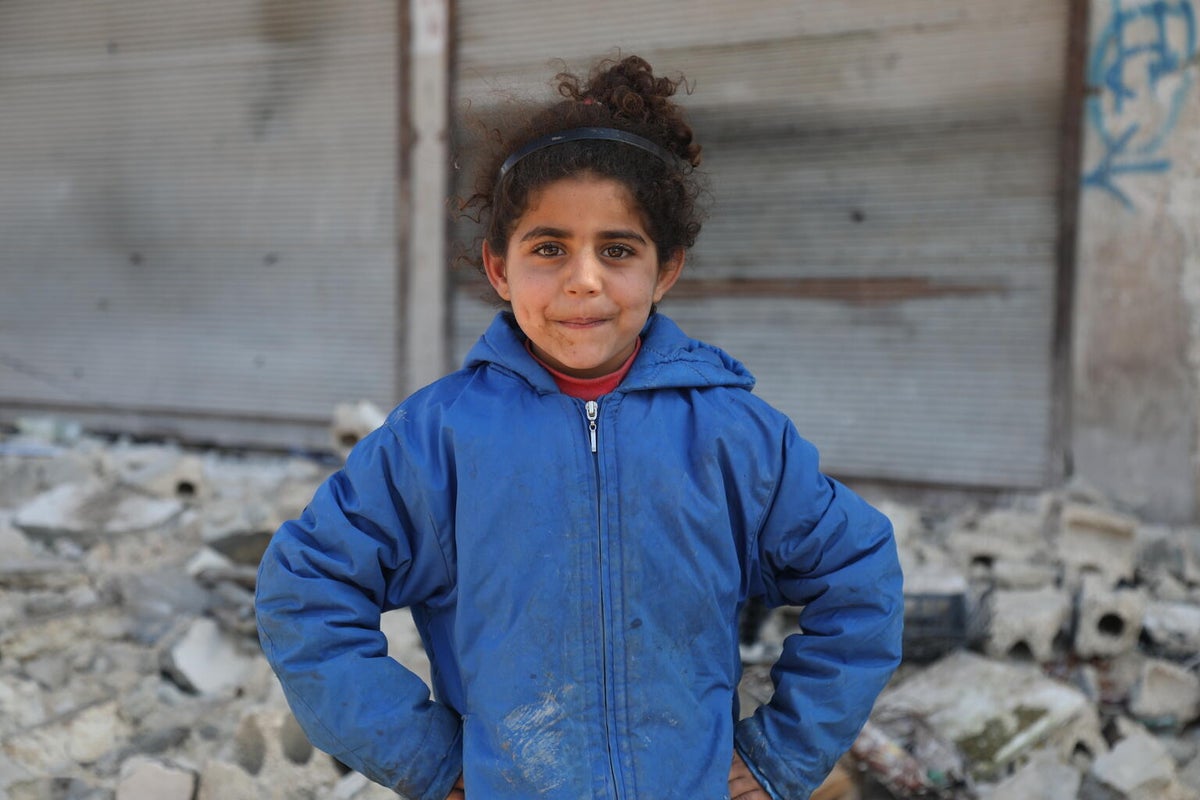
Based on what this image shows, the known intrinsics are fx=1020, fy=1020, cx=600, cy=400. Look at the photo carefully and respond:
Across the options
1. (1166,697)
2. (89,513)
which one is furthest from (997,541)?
(89,513)

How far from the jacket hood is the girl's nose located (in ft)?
0.44

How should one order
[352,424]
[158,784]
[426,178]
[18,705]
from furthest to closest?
1. [426,178]
2. [352,424]
3. [18,705]
4. [158,784]

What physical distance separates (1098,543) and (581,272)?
3268 mm

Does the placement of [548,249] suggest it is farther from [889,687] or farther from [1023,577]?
[1023,577]

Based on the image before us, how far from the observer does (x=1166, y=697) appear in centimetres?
311

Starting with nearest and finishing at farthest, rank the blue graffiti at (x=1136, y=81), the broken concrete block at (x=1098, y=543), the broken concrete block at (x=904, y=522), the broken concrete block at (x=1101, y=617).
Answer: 1. the broken concrete block at (x=1101, y=617)
2. the broken concrete block at (x=1098, y=543)
3. the broken concrete block at (x=904, y=522)
4. the blue graffiti at (x=1136, y=81)

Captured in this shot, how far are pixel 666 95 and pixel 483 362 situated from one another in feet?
1.80

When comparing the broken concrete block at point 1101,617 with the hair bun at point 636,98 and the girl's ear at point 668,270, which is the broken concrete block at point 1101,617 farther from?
the hair bun at point 636,98

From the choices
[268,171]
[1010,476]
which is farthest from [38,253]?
[1010,476]

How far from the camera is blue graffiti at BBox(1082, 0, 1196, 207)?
14.9 feet

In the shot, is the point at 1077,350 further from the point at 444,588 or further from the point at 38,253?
the point at 38,253

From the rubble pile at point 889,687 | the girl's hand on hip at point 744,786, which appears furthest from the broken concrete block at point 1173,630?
the girl's hand on hip at point 744,786

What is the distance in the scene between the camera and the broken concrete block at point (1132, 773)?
263 centimetres

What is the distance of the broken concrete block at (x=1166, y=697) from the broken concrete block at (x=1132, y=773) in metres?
0.35
